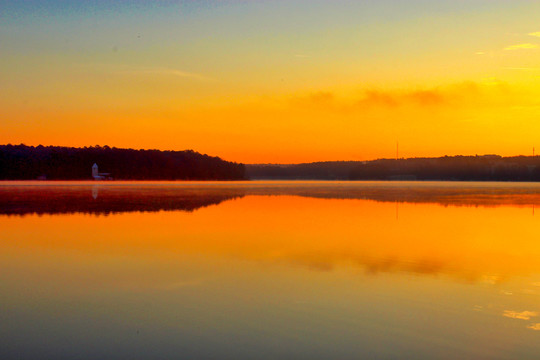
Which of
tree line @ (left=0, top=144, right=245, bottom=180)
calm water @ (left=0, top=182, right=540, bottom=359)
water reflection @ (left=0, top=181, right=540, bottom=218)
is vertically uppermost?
tree line @ (left=0, top=144, right=245, bottom=180)

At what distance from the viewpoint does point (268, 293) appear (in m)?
11.9

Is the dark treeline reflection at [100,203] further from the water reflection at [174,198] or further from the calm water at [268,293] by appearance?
the calm water at [268,293]

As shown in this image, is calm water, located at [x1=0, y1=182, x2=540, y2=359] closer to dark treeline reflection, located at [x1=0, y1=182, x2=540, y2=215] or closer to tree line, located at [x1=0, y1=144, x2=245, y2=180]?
dark treeline reflection, located at [x1=0, y1=182, x2=540, y2=215]

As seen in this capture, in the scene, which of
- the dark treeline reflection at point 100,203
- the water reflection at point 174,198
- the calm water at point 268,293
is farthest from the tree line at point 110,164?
the calm water at point 268,293

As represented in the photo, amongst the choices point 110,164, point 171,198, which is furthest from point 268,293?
point 110,164

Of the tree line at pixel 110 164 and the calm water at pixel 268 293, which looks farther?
the tree line at pixel 110 164

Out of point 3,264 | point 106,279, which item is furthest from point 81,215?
point 106,279

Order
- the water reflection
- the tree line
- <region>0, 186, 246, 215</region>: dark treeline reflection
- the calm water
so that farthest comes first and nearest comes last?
the tree line
the water reflection
<region>0, 186, 246, 215</region>: dark treeline reflection
the calm water

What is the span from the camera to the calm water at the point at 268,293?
846 centimetres

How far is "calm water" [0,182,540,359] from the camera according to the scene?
8.46 metres

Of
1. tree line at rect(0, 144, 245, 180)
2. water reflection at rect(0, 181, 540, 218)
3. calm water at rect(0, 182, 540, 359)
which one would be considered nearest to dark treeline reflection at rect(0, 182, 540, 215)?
water reflection at rect(0, 181, 540, 218)

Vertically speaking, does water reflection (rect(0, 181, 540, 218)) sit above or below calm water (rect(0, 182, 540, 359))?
above

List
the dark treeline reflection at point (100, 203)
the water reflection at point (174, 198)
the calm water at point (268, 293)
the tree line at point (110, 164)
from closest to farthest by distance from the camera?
the calm water at point (268, 293)
the dark treeline reflection at point (100, 203)
the water reflection at point (174, 198)
the tree line at point (110, 164)

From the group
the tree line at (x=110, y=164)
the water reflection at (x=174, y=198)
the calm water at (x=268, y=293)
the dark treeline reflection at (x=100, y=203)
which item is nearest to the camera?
the calm water at (x=268, y=293)
